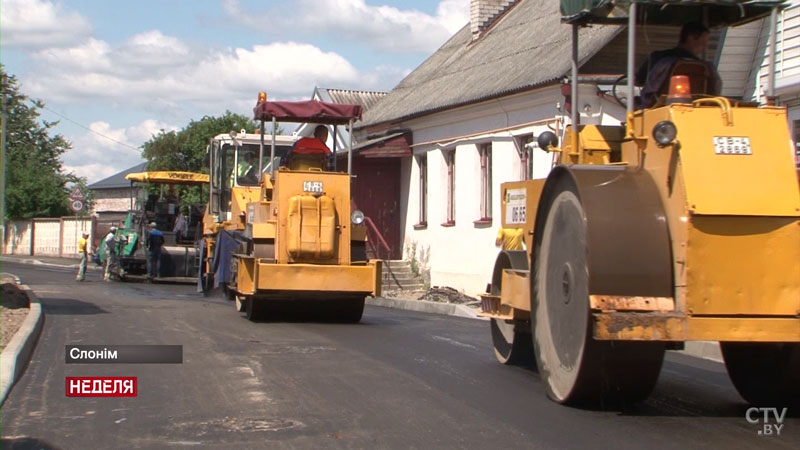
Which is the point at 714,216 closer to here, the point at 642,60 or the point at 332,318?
the point at 642,60

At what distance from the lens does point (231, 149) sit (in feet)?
63.8

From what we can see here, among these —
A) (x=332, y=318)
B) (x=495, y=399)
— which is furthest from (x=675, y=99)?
(x=332, y=318)

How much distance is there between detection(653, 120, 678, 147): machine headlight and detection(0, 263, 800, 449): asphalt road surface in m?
1.80

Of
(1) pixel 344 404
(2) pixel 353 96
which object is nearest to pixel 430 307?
(1) pixel 344 404

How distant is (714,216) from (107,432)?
13.1 ft

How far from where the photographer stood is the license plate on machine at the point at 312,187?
44.8ft

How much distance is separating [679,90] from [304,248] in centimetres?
750

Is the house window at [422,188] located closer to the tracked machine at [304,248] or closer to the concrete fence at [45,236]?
the tracked machine at [304,248]

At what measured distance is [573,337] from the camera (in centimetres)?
665

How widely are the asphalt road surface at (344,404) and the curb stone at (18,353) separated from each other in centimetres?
11

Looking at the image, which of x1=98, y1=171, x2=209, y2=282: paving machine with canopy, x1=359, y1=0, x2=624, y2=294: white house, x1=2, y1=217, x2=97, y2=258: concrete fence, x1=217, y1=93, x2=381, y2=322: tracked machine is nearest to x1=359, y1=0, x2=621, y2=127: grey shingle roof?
x1=359, y1=0, x2=624, y2=294: white house

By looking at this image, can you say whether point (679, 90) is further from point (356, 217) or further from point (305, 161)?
point (305, 161)

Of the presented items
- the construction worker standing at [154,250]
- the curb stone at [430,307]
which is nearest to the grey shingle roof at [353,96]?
the construction worker standing at [154,250]

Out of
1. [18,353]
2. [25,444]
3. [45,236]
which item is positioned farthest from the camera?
[45,236]
